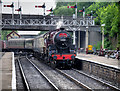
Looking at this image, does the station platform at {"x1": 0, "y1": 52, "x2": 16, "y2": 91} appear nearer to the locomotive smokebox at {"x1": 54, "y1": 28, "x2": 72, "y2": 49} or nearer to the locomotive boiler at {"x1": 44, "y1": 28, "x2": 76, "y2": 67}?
the locomotive boiler at {"x1": 44, "y1": 28, "x2": 76, "y2": 67}

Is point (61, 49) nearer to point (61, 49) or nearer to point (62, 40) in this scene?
point (61, 49)

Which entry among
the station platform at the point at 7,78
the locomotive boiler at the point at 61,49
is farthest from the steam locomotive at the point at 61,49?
the station platform at the point at 7,78

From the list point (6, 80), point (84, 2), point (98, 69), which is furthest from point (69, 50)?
point (84, 2)

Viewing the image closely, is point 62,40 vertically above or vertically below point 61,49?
above

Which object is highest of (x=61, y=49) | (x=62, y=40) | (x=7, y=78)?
(x=62, y=40)

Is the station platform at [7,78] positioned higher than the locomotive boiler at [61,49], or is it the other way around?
the locomotive boiler at [61,49]

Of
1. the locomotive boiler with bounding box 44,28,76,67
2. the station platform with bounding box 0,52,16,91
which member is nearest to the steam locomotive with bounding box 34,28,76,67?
the locomotive boiler with bounding box 44,28,76,67

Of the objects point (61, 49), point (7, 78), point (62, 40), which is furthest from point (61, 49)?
point (7, 78)

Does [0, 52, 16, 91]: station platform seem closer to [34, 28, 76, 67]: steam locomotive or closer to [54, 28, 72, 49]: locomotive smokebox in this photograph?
[34, 28, 76, 67]: steam locomotive

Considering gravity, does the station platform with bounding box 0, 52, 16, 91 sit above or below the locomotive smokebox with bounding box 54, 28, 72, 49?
below

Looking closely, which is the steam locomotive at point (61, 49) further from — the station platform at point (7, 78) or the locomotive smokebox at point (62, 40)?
the station platform at point (7, 78)

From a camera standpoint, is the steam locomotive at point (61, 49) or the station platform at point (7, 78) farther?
the steam locomotive at point (61, 49)

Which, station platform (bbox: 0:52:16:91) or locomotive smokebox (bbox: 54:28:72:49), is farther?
locomotive smokebox (bbox: 54:28:72:49)

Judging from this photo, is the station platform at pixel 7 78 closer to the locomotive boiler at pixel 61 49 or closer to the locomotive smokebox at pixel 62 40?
the locomotive boiler at pixel 61 49
